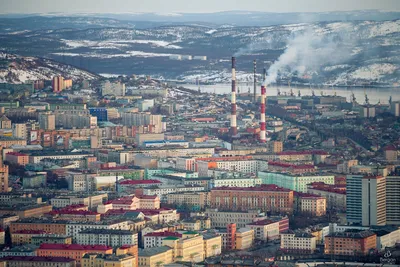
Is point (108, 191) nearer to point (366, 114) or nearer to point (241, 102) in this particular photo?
point (366, 114)

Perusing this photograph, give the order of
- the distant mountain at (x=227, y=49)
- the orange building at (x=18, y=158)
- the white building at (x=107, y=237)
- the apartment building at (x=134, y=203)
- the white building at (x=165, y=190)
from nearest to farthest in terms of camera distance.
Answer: the white building at (x=107, y=237), the apartment building at (x=134, y=203), the white building at (x=165, y=190), the orange building at (x=18, y=158), the distant mountain at (x=227, y=49)

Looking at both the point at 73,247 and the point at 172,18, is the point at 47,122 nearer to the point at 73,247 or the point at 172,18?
the point at 73,247

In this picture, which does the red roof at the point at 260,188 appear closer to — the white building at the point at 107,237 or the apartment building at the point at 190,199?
the apartment building at the point at 190,199

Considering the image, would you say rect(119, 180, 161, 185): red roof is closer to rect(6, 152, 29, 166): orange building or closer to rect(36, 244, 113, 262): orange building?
rect(6, 152, 29, 166): orange building

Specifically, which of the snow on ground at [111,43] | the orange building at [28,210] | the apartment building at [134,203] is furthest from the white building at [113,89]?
the orange building at [28,210]

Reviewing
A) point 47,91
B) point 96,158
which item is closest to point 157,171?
point 96,158
